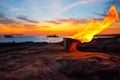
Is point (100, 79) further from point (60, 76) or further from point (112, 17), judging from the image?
point (112, 17)

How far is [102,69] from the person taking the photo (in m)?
8.09

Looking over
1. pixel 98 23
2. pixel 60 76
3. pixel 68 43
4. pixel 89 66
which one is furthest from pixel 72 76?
pixel 98 23

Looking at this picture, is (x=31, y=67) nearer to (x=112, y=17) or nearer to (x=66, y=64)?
(x=66, y=64)

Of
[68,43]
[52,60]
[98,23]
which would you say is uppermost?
[98,23]

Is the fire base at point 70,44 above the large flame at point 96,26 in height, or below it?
below

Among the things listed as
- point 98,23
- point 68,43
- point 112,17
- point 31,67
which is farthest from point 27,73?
point 112,17

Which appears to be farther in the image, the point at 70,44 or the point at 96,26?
the point at 96,26

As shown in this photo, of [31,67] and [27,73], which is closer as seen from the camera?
[27,73]

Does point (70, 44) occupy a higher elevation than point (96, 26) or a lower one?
lower

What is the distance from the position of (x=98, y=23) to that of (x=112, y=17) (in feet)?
4.51

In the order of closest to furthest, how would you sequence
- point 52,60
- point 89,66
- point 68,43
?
point 89,66, point 52,60, point 68,43

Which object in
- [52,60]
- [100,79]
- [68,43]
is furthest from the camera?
[68,43]

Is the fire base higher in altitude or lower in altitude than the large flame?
lower

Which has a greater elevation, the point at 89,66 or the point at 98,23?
the point at 98,23
